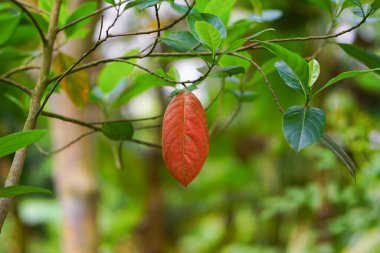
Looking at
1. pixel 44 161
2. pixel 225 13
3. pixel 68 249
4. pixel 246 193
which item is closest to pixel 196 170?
pixel 225 13

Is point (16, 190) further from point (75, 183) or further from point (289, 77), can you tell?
point (75, 183)

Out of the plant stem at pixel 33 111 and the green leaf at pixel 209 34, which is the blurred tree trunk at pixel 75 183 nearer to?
the plant stem at pixel 33 111

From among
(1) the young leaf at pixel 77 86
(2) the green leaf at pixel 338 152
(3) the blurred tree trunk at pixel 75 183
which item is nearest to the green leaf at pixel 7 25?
(1) the young leaf at pixel 77 86

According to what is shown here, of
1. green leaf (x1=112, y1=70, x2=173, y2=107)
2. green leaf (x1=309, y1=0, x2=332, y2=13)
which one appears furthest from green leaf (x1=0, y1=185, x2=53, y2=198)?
green leaf (x1=309, y1=0, x2=332, y2=13)

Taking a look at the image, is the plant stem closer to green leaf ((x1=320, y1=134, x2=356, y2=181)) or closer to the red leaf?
the red leaf

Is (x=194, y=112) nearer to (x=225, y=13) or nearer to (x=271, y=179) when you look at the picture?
(x=225, y=13)

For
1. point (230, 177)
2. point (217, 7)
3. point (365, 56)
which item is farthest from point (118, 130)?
point (230, 177)
